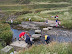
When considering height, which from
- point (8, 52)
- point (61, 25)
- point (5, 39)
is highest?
point (8, 52)

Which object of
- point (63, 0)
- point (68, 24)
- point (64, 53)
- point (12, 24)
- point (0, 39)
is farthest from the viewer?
point (63, 0)

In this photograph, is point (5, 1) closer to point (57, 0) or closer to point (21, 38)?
point (57, 0)

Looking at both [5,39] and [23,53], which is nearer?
[23,53]

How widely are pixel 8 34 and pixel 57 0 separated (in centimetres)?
5947

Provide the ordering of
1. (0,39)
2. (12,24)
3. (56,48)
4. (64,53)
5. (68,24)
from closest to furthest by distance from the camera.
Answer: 1. (64,53)
2. (56,48)
3. (0,39)
4. (68,24)
5. (12,24)

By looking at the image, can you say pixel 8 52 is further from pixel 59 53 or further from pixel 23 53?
pixel 59 53

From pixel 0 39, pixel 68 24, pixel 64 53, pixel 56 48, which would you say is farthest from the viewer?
pixel 68 24

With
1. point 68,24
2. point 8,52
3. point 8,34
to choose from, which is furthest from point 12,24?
point 8,52

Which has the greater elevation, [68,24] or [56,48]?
[56,48]

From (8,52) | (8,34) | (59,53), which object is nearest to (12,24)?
(8,34)

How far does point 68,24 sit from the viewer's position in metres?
17.0

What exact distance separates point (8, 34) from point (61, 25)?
10441mm

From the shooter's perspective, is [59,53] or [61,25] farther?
[61,25]

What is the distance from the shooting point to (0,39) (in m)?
9.95
